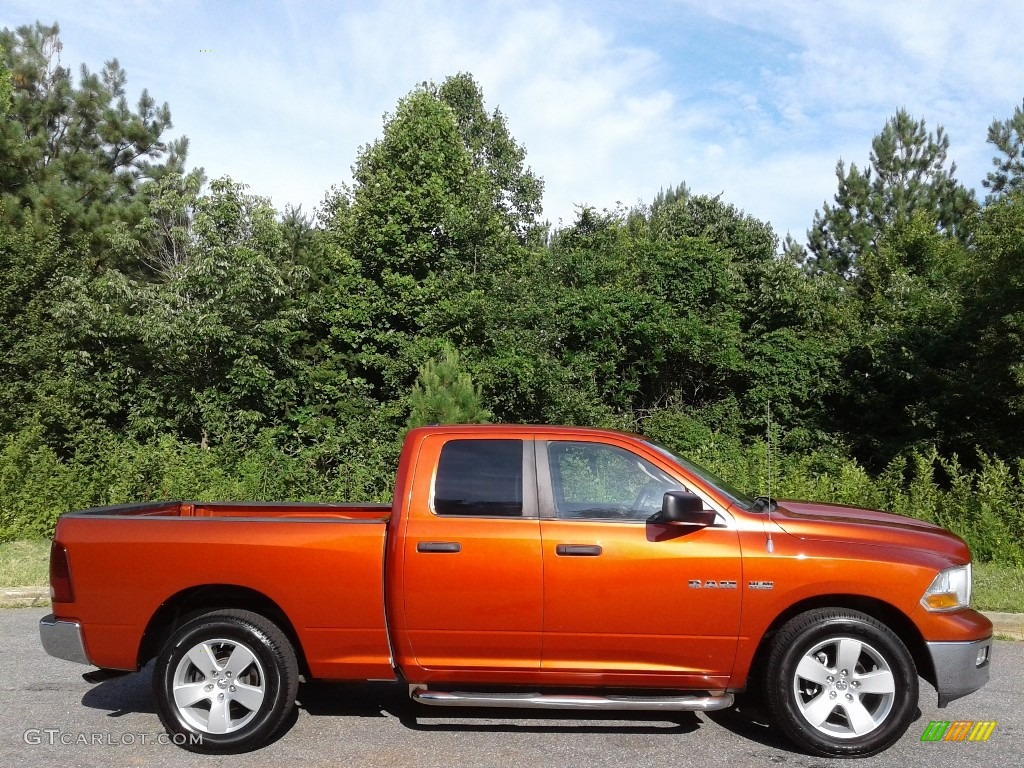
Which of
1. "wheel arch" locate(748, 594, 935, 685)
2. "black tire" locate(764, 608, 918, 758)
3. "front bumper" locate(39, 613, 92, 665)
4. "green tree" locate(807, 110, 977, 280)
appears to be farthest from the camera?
"green tree" locate(807, 110, 977, 280)

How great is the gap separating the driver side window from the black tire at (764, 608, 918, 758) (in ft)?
3.51

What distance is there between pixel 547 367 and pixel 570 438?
15241mm

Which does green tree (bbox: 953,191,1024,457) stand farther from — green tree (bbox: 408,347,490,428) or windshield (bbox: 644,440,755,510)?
windshield (bbox: 644,440,755,510)

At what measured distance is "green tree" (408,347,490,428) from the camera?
14219 mm

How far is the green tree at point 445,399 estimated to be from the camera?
46.6 feet

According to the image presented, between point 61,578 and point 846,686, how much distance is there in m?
4.56

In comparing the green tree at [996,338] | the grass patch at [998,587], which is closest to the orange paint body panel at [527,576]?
the grass patch at [998,587]

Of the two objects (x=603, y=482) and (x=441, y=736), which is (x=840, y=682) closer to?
(x=603, y=482)

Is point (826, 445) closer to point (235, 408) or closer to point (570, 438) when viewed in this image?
point (235, 408)

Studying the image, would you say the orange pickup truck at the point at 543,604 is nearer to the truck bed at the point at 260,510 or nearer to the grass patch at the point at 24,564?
the truck bed at the point at 260,510

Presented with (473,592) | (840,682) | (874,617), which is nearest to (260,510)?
(473,592)

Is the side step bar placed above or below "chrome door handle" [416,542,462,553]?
below

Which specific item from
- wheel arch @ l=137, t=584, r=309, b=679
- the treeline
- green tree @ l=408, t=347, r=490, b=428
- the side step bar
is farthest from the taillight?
the treeline

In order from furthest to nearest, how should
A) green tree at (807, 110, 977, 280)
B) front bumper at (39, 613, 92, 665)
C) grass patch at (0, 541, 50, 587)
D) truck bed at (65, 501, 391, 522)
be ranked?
green tree at (807, 110, 977, 280)
grass patch at (0, 541, 50, 587)
truck bed at (65, 501, 391, 522)
front bumper at (39, 613, 92, 665)
